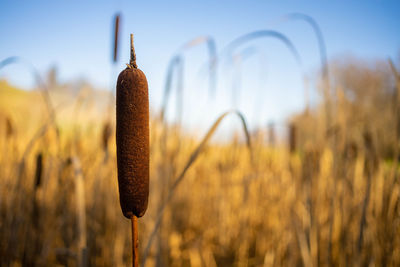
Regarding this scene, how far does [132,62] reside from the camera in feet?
1.01

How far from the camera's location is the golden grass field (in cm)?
105

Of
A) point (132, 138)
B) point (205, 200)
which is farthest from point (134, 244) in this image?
point (205, 200)

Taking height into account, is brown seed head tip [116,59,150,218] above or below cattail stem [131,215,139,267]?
above

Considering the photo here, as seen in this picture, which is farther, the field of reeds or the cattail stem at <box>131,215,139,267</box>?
the field of reeds

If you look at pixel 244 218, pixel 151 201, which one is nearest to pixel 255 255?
pixel 244 218

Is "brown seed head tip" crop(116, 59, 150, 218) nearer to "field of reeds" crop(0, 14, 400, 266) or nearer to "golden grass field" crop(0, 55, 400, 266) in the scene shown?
"field of reeds" crop(0, 14, 400, 266)

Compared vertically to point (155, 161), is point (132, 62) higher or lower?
higher

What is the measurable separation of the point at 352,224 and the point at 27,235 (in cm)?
166

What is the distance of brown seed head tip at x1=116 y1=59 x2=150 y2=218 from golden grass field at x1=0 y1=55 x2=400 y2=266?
1.40 ft

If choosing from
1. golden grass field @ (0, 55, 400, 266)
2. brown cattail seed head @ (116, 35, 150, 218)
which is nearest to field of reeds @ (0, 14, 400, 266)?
golden grass field @ (0, 55, 400, 266)

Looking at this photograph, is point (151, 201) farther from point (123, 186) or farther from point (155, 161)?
point (123, 186)

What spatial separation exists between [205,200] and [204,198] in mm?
20

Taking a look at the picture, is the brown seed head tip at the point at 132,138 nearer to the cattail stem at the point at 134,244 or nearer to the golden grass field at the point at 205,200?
the cattail stem at the point at 134,244

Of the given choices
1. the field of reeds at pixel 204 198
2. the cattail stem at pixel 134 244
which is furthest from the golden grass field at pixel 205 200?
the cattail stem at pixel 134 244
